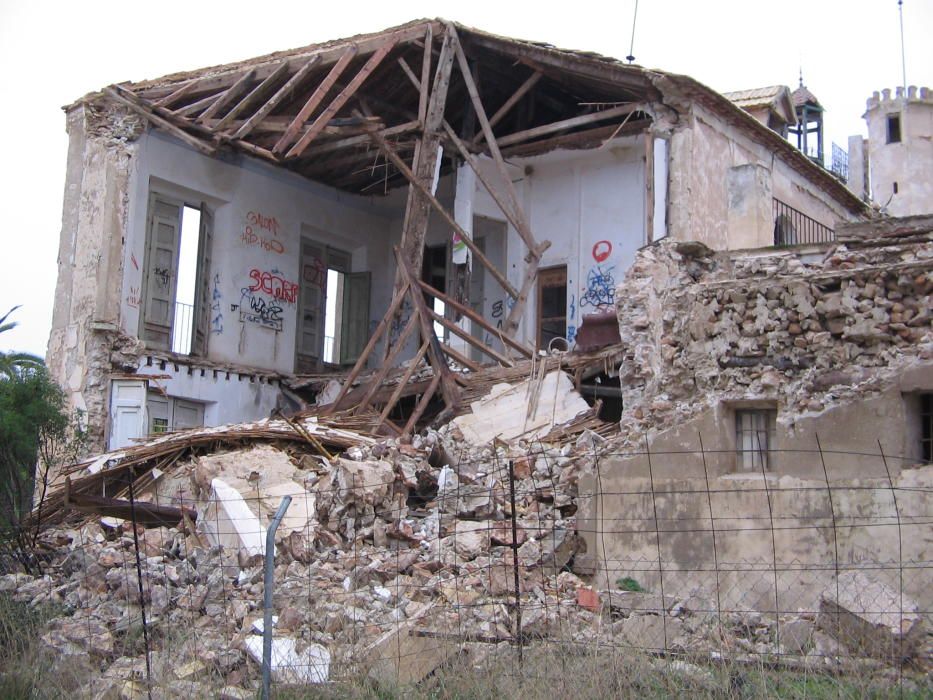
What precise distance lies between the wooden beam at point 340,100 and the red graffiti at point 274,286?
3.61 m

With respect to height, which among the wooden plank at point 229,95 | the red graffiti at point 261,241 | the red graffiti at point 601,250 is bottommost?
the red graffiti at point 601,250

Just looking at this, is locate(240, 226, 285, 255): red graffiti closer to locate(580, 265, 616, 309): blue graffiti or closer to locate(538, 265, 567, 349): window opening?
locate(538, 265, 567, 349): window opening

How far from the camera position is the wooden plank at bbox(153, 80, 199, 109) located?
16.5 meters

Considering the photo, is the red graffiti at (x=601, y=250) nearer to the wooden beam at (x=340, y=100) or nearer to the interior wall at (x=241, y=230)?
the wooden beam at (x=340, y=100)


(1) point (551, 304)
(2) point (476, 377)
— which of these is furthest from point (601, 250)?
(2) point (476, 377)

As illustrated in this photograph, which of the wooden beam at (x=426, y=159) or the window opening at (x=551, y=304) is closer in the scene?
the wooden beam at (x=426, y=159)

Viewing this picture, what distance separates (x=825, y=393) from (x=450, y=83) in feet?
33.5

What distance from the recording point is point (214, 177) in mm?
17891

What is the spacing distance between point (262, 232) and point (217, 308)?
1.62 m

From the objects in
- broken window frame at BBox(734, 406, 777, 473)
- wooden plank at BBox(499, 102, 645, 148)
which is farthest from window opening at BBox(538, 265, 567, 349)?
broken window frame at BBox(734, 406, 777, 473)

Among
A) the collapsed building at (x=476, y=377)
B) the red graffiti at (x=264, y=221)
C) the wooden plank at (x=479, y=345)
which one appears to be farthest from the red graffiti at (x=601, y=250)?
the red graffiti at (x=264, y=221)

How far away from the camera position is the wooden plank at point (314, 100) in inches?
589

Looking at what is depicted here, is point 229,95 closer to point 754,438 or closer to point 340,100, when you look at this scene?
point 340,100

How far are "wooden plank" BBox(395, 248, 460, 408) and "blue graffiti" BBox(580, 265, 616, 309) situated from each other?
2.95 metres
